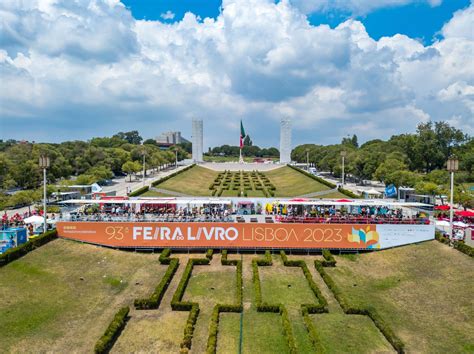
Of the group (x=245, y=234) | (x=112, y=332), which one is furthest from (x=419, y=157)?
(x=112, y=332)

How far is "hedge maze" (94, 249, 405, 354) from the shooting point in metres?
15.4

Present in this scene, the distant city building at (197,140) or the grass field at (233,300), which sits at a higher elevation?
the distant city building at (197,140)

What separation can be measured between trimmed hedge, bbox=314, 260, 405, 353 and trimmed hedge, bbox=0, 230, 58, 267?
1820 centimetres

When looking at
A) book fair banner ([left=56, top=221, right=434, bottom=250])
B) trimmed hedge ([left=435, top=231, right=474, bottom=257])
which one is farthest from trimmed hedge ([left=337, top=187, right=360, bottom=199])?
book fair banner ([left=56, top=221, right=434, bottom=250])

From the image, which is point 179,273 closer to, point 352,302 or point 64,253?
point 64,253

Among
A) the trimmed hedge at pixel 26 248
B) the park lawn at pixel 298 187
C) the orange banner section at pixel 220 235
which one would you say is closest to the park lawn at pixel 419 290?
the orange banner section at pixel 220 235

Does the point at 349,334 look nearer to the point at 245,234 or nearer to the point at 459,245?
the point at 245,234

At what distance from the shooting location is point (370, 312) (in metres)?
18.1

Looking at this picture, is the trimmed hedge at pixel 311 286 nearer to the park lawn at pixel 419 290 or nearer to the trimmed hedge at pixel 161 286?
the park lawn at pixel 419 290

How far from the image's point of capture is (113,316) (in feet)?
58.3

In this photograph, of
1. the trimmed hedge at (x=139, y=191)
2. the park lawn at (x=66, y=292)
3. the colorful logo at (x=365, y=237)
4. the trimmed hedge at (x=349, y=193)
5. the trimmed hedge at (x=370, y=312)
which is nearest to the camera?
the trimmed hedge at (x=370, y=312)

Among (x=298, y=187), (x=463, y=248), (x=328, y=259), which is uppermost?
(x=298, y=187)

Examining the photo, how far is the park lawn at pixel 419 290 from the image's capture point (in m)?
16.4

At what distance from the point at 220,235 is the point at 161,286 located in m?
7.28
